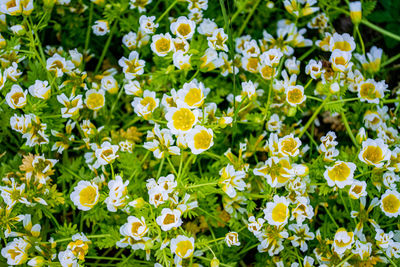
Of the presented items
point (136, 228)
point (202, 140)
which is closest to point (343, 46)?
point (202, 140)

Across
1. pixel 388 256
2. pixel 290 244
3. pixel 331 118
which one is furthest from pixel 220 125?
pixel 331 118

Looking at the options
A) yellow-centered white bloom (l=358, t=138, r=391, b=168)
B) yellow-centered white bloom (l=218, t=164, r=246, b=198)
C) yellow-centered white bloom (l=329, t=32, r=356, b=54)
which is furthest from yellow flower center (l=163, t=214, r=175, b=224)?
yellow-centered white bloom (l=329, t=32, r=356, b=54)

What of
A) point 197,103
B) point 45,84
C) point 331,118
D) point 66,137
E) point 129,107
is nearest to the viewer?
point 197,103

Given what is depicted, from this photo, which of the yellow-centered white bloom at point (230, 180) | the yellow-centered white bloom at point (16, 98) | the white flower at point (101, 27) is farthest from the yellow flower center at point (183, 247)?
the white flower at point (101, 27)

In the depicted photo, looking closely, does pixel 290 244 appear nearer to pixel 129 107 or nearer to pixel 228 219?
pixel 228 219

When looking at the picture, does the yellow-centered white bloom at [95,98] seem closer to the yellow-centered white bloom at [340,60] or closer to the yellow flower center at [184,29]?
the yellow flower center at [184,29]

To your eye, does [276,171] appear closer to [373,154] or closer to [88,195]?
[373,154]

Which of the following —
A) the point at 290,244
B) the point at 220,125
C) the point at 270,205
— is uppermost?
the point at 220,125
